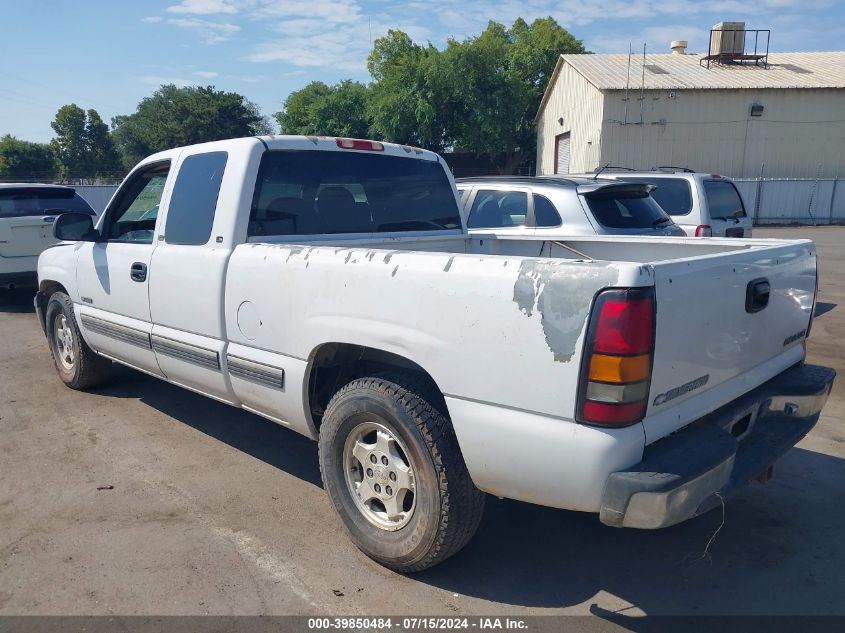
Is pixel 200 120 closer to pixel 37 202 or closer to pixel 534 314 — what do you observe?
pixel 37 202

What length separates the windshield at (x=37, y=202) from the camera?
973cm

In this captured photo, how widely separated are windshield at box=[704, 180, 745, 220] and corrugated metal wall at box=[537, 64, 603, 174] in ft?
65.9

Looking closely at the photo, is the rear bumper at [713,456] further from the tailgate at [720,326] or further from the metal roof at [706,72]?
the metal roof at [706,72]

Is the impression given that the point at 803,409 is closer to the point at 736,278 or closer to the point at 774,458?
the point at 774,458

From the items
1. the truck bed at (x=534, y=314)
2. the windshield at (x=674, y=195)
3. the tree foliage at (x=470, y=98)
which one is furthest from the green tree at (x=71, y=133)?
the truck bed at (x=534, y=314)

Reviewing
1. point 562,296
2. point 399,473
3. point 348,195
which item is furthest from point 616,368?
point 348,195

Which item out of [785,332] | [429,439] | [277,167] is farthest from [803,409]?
[277,167]

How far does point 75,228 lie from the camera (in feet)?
16.2

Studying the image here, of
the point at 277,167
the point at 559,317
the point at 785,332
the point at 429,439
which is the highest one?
the point at 277,167

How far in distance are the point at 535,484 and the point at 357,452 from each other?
1.01m

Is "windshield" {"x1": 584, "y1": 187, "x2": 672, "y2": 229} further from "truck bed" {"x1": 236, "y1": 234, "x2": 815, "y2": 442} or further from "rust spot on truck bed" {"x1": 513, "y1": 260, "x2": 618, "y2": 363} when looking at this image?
"rust spot on truck bed" {"x1": 513, "y1": 260, "x2": 618, "y2": 363}

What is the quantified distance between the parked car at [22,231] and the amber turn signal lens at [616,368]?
8.98 m

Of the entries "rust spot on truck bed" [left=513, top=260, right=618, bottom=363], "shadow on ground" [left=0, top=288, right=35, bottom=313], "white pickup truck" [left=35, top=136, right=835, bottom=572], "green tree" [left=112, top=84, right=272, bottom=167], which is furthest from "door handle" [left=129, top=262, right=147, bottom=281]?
"green tree" [left=112, top=84, right=272, bottom=167]

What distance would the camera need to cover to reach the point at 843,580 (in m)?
3.12
